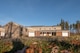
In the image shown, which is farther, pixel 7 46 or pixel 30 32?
pixel 30 32

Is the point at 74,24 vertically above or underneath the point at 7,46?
above

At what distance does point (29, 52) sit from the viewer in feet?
33.3

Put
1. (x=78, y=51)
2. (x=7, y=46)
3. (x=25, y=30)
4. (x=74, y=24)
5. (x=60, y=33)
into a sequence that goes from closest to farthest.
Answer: (x=78, y=51)
(x=7, y=46)
(x=60, y=33)
(x=25, y=30)
(x=74, y=24)

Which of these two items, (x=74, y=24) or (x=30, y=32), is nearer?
(x=30, y=32)

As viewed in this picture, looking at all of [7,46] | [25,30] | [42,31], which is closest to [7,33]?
[25,30]

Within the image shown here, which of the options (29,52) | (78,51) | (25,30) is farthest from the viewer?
(25,30)

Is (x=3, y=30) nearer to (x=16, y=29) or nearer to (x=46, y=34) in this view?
(x=16, y=29)

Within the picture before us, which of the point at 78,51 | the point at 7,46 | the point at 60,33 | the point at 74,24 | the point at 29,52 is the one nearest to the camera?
the point at 29,52

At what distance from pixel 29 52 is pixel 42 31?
177 ft

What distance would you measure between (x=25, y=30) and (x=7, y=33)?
7.88 meters

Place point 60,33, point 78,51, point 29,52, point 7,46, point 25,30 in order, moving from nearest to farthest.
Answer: point 29,52 → point 78,51 → point 7,46 → point 60,33 → point 25,30

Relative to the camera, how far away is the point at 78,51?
13828 mm

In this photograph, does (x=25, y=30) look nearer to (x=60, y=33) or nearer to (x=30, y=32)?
(x=30, y=32)

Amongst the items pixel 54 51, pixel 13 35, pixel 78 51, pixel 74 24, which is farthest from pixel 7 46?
pixel 74 24
